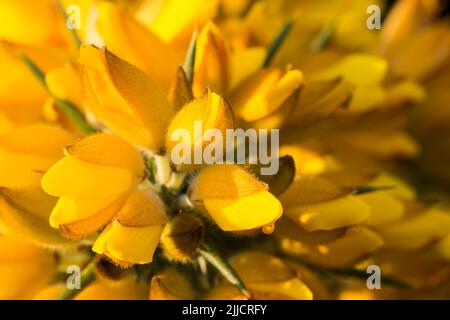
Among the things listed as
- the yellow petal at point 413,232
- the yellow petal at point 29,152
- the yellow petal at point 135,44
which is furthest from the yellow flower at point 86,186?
the yellow petal at point 413,232

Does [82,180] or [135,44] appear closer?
[82,180]

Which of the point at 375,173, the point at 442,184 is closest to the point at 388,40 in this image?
the point at 442,184

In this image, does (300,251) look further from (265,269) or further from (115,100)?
(115,100)

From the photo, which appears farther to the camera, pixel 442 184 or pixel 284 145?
pixel 442 184

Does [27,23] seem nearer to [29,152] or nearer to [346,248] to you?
[29,152]

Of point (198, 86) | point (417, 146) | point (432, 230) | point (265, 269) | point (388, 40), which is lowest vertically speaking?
point (265, 269)

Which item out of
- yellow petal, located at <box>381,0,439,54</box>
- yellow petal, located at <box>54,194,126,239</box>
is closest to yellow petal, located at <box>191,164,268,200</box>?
yellow petal, located at <box>54,194,126,239</box>

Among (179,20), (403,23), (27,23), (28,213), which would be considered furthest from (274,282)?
(403,23)
